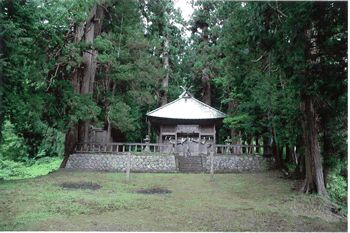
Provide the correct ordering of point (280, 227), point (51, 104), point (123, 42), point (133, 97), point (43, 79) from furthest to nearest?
point (133, 97) → point (123, 42) → point (51, 104) → point (43, 79) → point (280, 227)

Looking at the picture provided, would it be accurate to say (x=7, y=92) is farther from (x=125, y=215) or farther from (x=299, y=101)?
(x=299, y=101)

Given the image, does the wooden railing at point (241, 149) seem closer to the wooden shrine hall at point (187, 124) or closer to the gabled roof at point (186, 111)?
the wooden shrine hall at point (187, 124)

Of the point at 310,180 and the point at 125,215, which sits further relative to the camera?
the point at 310,180

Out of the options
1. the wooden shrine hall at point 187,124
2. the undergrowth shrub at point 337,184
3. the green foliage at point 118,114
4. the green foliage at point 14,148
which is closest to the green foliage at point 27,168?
the green foliage at point 14,148

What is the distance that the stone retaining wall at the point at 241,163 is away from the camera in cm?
1730

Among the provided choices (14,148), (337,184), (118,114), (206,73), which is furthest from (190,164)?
(14,148)

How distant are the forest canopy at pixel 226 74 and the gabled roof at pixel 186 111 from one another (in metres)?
1.19

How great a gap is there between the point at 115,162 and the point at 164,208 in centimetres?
931

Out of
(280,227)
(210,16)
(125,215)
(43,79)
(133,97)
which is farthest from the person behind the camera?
(210,16)

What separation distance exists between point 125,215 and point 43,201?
253 cm

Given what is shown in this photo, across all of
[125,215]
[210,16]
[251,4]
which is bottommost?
[125,215]

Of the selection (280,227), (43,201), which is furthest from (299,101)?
(43,201)

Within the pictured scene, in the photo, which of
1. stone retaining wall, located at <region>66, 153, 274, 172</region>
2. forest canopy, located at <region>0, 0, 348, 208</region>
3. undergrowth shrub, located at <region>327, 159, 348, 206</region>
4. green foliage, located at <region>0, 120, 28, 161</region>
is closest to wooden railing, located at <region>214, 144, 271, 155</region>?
forest canopy, located at <region>0, 0, 348, 208</region>

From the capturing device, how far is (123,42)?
19078 millimetres
